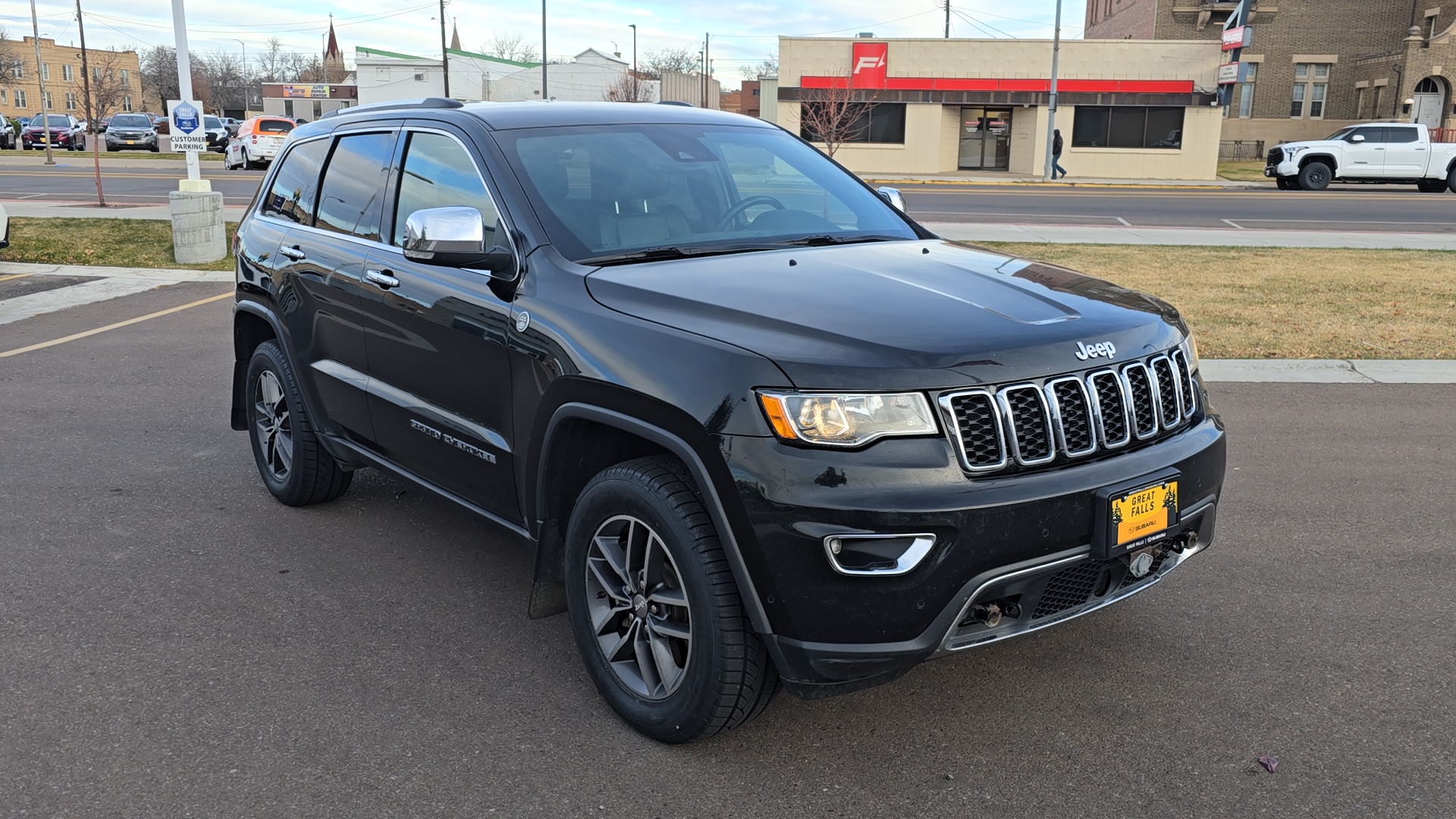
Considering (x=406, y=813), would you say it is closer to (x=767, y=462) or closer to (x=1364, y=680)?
(x=767, y=462)

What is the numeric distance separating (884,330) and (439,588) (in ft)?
7.66

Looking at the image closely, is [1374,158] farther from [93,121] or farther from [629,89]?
[629,89]

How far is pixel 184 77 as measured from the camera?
46.6ft

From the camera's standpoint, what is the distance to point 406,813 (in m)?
2.99

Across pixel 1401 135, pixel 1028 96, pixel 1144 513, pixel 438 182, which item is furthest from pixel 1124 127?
pixel 1144 513

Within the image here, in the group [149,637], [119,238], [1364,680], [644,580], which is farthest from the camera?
[119,238]

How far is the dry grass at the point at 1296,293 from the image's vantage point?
9141 millimetres

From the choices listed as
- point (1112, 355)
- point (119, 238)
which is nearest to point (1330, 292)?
point (1112, 355)

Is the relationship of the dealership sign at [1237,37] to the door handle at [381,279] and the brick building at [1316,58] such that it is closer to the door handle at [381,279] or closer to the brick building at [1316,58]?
the brick building at [1316,58]

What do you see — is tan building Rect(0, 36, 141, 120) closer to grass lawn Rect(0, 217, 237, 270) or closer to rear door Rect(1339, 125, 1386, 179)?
grass lawn Rect(0, 217, 237, 270)

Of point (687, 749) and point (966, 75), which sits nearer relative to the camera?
point (687, 749)

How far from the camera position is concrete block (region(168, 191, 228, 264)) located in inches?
558

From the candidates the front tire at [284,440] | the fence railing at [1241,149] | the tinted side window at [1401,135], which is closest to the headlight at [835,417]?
the front tire at [284,440]

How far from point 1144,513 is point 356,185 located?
3.29 m
